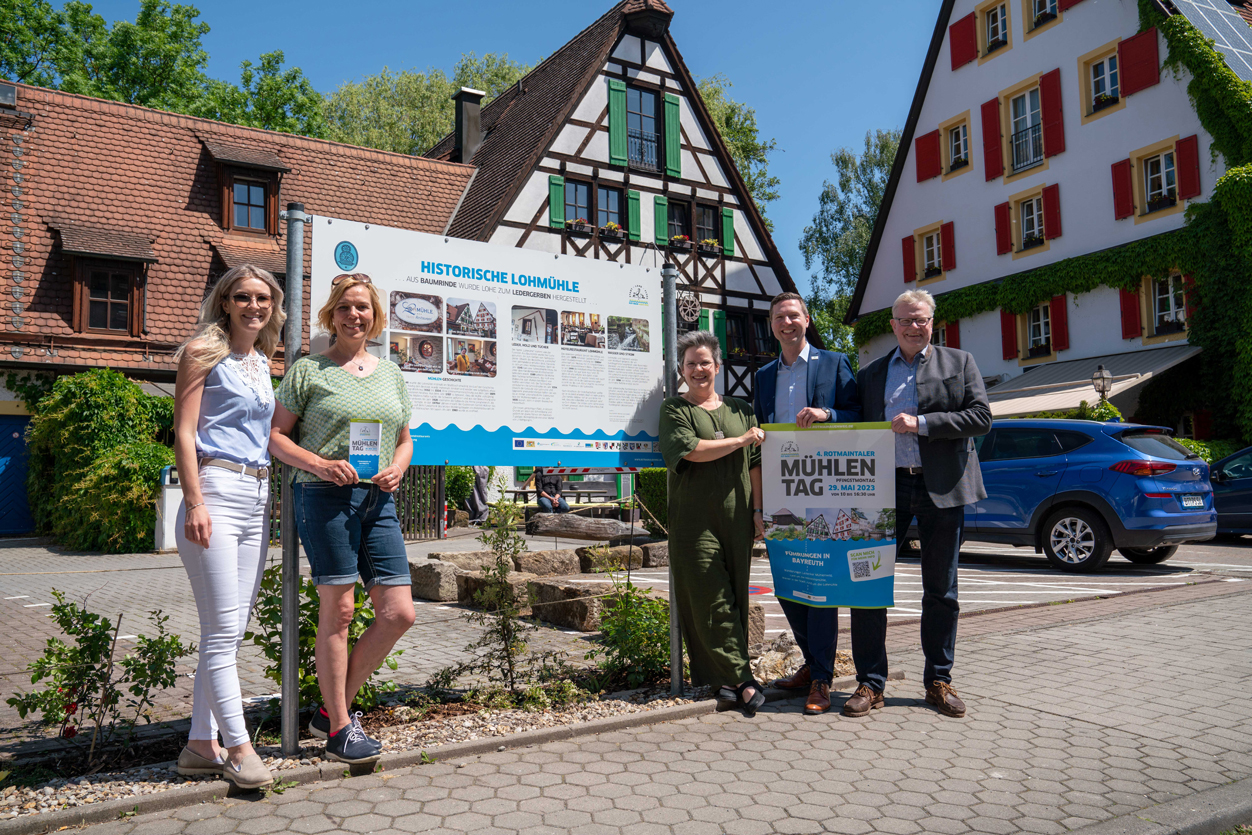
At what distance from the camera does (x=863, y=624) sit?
4695 millimetres

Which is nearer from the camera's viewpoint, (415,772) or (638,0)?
(415,772)

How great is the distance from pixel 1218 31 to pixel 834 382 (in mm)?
22901

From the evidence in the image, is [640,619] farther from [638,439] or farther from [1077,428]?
[1077,428]

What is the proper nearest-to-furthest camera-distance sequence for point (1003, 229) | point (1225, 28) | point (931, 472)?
point (931, 472), point (1225, 28), point (1003, 229)

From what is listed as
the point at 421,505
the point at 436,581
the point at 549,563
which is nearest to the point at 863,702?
the point at 436,581

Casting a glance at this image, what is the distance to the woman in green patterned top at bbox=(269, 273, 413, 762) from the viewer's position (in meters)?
3.64

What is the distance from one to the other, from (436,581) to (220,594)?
17.1 feet

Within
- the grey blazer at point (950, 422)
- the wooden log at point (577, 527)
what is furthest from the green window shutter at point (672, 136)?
the grey blazer at point (950, 422)

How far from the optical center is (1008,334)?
25.9 meters

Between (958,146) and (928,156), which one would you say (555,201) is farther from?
(958,146)

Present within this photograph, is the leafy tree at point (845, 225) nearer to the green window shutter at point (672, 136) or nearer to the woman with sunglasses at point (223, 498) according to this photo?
the green window shutter at point (672, 136)

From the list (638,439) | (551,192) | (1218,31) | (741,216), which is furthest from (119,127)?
(1218,31)

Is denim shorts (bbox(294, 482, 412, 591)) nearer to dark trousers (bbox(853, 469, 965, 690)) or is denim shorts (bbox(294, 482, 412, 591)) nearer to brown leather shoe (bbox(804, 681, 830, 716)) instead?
brown leather shoe (bbox(804, 681, 830, 716))

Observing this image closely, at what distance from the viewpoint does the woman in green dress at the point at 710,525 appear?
15.2 feet
